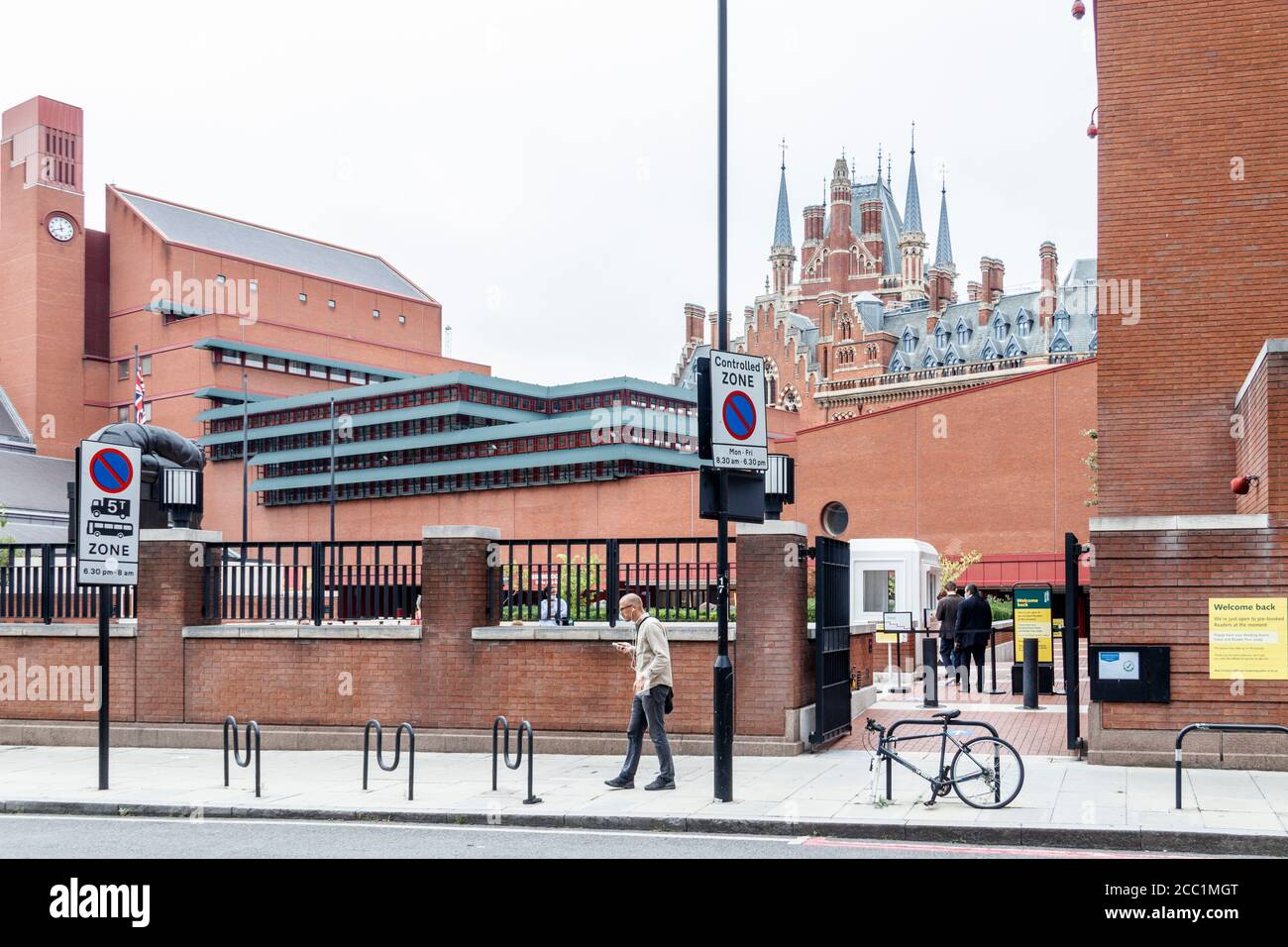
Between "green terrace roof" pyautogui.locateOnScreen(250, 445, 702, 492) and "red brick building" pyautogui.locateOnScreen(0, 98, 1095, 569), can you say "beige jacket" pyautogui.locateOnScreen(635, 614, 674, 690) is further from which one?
"green terrace roof" pyautogui.locateOnScreen(250, 445, 702, 492)

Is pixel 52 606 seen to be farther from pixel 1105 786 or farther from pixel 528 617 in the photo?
pixel 1105 786

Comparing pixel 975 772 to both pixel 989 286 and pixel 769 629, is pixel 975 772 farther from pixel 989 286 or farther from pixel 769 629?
pixel 989 286

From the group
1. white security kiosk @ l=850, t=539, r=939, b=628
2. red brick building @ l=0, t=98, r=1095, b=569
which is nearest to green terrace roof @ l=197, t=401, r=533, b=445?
red brick building @ l=0, t=98, r=1095, b=569

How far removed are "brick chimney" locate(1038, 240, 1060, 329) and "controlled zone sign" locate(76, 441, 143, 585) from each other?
361ft

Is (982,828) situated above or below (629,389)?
below

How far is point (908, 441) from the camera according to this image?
56.4 meters

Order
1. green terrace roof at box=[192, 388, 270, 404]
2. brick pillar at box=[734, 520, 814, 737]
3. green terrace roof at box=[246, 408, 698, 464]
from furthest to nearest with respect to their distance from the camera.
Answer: green terrace roof at box=[192, 388, 270, 404] → green terrace roof at box=[246, 408, 698, 464] → brick pillar at box=[734, 520, 814, 737]

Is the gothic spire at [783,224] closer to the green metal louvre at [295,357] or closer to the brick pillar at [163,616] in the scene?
the green metal louvre at [295,357]

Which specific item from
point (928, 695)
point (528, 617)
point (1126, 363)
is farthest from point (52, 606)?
point (1126, 363)

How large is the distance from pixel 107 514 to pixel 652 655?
236 inches

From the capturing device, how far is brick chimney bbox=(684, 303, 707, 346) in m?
139

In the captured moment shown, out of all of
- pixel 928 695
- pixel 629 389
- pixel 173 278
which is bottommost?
pixel 928 695

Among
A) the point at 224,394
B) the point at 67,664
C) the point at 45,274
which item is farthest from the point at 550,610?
the point at 45,274
